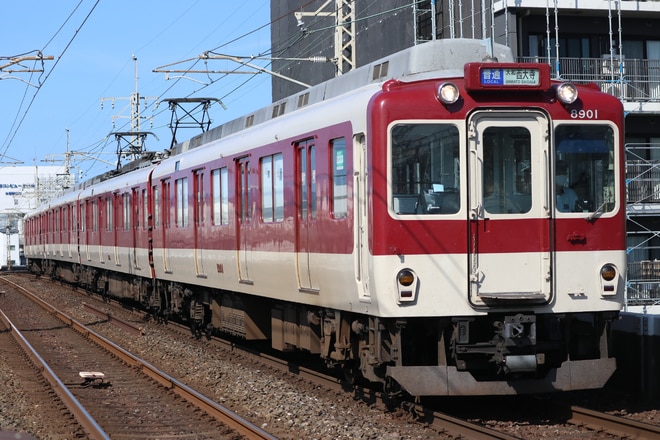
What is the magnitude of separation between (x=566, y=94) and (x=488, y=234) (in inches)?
56.9

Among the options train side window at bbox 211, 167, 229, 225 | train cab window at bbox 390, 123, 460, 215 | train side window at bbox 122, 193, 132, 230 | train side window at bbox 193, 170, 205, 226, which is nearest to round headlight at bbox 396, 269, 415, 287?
train cab window at bbox 390, 123, 460, 215

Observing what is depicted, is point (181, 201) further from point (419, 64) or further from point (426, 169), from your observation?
point (426, 169)

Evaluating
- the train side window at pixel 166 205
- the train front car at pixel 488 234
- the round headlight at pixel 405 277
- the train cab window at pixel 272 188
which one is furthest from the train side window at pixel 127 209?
the round headlight at pixel 405 277

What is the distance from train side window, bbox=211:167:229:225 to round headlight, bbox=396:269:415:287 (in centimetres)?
553

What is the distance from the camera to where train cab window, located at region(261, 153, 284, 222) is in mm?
11750

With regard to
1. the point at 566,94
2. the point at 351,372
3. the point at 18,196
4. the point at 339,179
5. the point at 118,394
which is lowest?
the point at 118,394

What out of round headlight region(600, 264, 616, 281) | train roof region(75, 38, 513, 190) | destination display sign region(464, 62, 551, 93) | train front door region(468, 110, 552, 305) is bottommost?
round headlight region(600, 264, 616, 281)

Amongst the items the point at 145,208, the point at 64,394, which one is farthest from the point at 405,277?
the point at 145,208

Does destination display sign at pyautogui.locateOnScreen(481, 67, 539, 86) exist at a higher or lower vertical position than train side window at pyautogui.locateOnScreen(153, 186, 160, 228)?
higher

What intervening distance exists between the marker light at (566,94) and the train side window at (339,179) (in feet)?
6.56

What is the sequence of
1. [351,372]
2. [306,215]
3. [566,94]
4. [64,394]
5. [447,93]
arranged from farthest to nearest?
[64,394]
[306,215]
[351,372]
[566,94]
[447,93]

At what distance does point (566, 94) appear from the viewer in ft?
30.5

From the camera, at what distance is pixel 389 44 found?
33.2m

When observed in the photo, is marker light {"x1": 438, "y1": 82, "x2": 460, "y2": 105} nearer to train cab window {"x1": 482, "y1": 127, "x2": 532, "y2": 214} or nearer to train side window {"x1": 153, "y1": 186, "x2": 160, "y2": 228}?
train cab window {"x1": 482, "y1": 127, "x2": 532, "y2": 214}
